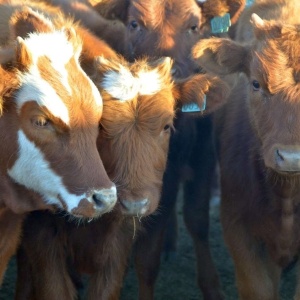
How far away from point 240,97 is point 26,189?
208 cm

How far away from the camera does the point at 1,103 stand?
211 inches

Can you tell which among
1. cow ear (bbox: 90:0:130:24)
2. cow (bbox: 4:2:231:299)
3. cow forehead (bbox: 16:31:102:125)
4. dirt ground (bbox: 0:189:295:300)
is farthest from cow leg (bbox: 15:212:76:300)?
cow ear (bbox: 90:0:130:24)

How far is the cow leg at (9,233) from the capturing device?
584 centimetres

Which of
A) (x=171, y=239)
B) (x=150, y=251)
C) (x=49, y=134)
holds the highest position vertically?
(x=49, y=134)

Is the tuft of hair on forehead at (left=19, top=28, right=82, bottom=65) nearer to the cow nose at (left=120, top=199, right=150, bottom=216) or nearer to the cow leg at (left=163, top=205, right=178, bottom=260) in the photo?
the cow nose at (left=120, top=199, right=150, bottom=216)

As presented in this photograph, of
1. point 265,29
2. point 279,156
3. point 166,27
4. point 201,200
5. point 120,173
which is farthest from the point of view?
point 201,200

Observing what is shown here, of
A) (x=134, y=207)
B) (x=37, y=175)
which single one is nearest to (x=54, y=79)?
(x=37, y=175)

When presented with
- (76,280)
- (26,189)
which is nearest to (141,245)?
(76,280)

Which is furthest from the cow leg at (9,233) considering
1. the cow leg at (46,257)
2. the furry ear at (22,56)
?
the furry ear at (22,56)

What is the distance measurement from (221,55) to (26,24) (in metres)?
1.35

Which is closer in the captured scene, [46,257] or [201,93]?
[46,257]

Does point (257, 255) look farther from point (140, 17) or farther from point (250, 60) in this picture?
point (140, 17)

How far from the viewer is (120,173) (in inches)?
226

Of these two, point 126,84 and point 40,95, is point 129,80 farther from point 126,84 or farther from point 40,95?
point 40,95
